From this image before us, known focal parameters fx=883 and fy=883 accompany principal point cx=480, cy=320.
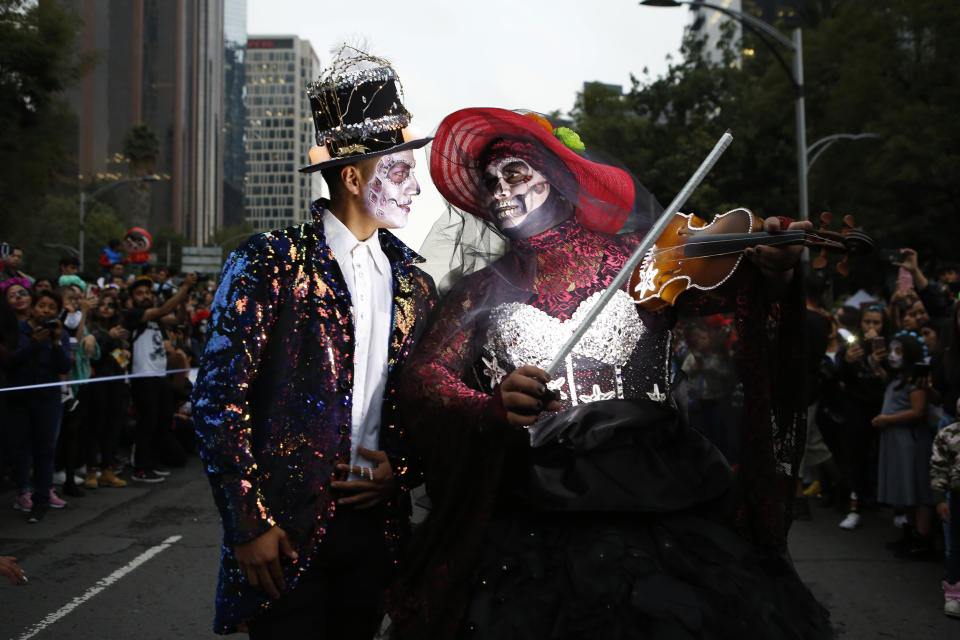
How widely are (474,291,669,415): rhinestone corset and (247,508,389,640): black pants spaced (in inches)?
21.3

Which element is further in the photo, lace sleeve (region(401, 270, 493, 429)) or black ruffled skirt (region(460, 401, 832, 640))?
lace sleeve (region(401, 270, 493, 429))

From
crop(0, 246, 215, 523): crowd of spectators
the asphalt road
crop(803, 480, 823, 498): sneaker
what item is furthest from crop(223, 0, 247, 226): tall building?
crop(803, 480, 823, 498): sneaker

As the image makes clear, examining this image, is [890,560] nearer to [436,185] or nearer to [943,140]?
[436,185]

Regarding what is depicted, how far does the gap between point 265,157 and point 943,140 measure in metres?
154

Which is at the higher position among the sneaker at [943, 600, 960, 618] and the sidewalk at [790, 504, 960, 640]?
the sneaker at [943, 600, 960, 618]

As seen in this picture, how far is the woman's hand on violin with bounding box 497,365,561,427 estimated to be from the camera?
203 centimetres

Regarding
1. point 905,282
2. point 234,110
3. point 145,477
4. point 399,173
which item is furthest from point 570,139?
point 234,110

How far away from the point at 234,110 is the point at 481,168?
171388 mm

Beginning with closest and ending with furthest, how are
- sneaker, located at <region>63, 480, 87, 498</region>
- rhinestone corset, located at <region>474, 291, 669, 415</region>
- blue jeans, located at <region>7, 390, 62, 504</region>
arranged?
rhinestone corset, located at <region>474, 291, 669, 415</region>, blue jeans, located at <region>7, 390, 62, 504</region>, sneaker, located at <region>63, 480, 87, 498</region>

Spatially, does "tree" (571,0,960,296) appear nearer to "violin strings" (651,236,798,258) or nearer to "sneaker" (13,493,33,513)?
"sneaker" (13,493,33,513)

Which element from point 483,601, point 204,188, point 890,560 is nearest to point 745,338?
point 483,601

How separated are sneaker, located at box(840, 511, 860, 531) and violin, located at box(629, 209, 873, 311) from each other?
5.42 metres

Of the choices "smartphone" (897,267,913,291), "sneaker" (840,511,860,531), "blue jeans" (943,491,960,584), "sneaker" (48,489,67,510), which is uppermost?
"smartphone" (897,267,913,291)

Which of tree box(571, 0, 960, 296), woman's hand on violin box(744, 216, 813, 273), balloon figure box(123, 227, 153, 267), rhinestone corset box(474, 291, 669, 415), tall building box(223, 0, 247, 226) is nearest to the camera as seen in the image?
woman's hand on violin box(744, 216, 813, 273)
